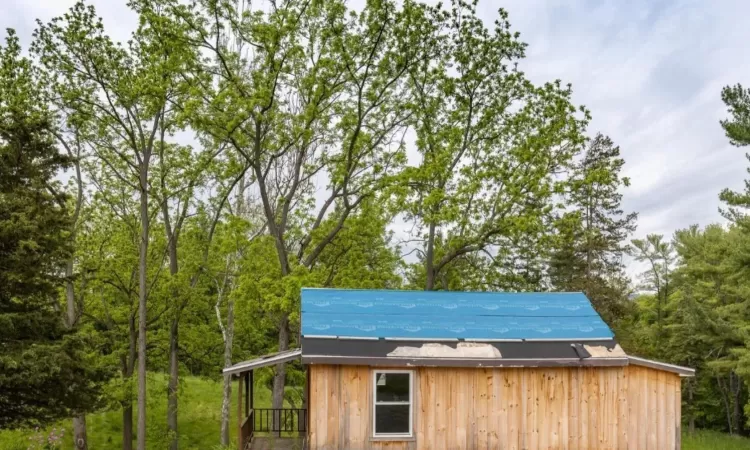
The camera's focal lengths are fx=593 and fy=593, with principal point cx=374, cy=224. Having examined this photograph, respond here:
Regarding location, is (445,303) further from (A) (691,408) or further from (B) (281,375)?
(A) (691,408)

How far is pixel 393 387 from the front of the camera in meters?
13.0

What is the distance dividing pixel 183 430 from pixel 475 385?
20589 mm

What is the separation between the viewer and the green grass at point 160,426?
78.5 ft

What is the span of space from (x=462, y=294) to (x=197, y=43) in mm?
12430

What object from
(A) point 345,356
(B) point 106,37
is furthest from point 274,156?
(A) point 345,356

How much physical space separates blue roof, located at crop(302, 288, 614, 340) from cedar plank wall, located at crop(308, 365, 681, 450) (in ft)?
2.66

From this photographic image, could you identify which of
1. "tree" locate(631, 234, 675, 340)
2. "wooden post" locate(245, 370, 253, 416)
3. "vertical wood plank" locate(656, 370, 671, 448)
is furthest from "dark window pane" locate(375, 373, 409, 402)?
"tree" locate(631, 234, 675, 340)

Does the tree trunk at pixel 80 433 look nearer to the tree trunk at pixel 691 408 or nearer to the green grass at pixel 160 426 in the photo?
the green grass at pixel 160 426

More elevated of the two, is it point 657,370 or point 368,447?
point 657,370

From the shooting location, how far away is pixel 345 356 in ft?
41.1

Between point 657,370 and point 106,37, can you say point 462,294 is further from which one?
point 106,37

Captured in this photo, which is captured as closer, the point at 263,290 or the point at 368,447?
the point at 368,447

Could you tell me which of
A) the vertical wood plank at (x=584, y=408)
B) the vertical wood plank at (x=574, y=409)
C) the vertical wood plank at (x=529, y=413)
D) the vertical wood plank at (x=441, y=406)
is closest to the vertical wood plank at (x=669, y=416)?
the vertical wood plank at (x=584, y=408)

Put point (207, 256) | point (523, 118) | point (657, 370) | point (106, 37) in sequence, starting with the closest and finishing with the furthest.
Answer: point (657, 370) < point (106, 37) < point (523, 118) < point (207, 256)
